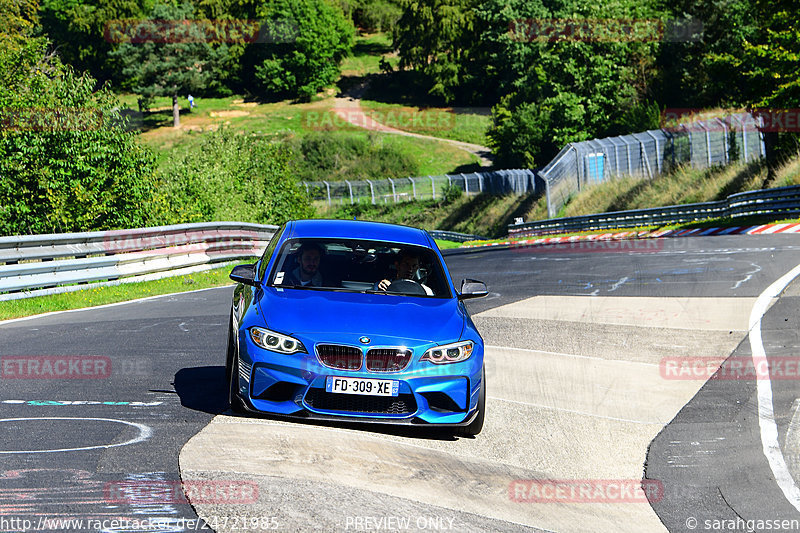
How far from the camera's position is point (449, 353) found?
22.8 feet

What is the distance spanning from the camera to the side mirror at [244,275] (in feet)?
25.5

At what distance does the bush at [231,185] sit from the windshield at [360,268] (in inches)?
737

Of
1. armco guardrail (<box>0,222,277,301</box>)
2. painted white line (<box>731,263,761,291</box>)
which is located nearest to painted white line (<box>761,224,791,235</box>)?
painted white line (<box>731,263,761,291</box>)

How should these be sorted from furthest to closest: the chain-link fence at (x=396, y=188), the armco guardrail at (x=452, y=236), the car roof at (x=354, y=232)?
the chain-link fence at (x=396, y=188)
the armco guardrail at (x=452, y=236)
the car roof at (x=354, y=232)

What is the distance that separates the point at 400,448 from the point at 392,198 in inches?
2363

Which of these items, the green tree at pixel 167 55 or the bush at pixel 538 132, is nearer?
the bush at pixel 538 132

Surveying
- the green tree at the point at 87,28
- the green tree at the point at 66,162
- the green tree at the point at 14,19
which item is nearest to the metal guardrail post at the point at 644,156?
the green tree at the point at 66,162

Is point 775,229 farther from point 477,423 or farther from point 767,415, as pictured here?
point 477,423

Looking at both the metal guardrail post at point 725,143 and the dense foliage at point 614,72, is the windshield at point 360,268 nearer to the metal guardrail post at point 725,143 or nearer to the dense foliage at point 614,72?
the metal guardrail post at point 725,143

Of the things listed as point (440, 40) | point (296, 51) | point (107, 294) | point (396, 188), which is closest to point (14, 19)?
point (396, 188)

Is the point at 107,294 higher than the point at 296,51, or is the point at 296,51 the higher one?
the point at 296,51

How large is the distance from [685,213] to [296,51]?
8424 centimetres

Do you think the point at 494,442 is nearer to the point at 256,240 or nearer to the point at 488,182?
the point at 256,240

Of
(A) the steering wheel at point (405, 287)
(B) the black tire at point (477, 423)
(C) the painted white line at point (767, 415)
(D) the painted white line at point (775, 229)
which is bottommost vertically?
(D) the painted white line at point (775, 229)
